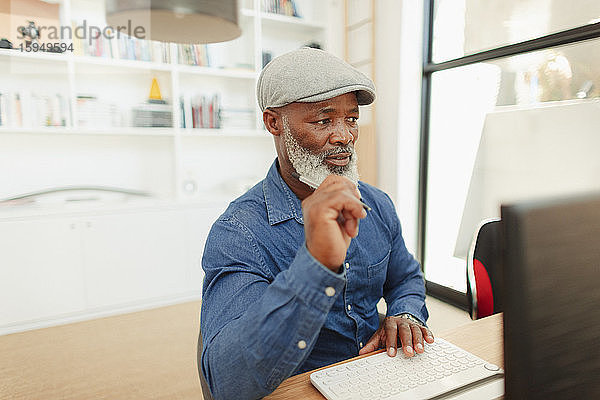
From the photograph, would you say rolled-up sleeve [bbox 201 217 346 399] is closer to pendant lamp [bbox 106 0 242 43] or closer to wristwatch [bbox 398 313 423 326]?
wristwatch [bbox 398 313 423 326]

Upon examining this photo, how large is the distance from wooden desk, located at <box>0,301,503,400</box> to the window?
1.97 m

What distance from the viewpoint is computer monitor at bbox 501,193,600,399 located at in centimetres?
34

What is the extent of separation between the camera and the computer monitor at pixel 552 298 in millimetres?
342

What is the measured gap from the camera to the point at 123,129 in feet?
9.91

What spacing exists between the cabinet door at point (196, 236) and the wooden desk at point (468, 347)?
247 centimetres

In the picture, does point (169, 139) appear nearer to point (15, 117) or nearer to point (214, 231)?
point (15, 117)

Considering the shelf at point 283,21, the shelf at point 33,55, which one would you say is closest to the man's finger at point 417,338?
the shelf at point 33,55

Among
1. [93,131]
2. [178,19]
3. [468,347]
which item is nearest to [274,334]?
[468,347]

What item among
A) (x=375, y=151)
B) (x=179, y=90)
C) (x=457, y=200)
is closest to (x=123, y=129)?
(x=179, y=90)

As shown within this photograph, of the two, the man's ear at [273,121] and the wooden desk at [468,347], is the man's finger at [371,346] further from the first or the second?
the man's ear at [273,121]

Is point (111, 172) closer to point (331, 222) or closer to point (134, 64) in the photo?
point (134, 64)

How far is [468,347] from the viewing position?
92cm

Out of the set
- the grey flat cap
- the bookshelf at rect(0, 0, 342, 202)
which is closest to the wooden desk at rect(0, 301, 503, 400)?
the bookshelf at rect(0, 0, 342, 202)

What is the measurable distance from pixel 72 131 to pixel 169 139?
76 cm
